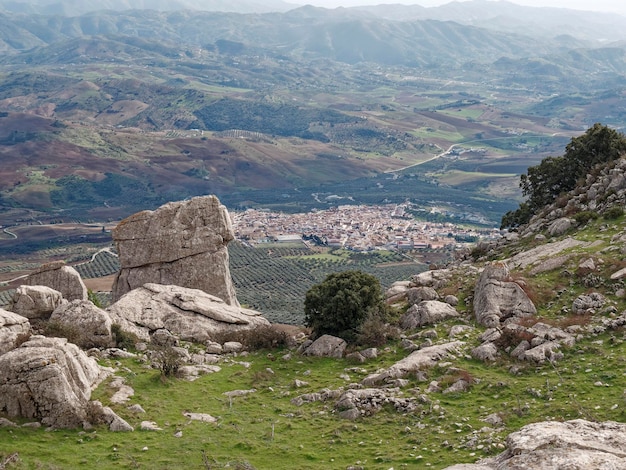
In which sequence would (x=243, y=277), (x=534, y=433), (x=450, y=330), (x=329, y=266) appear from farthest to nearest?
(x=329, y=266)
(x=243, y=277)
(x=450, y=330)
(x=534, y=433)

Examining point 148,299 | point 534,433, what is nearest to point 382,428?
point 534,433

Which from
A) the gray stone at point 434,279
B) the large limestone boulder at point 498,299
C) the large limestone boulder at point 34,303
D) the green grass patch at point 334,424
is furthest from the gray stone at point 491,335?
the large limestone boulder at point 34,303

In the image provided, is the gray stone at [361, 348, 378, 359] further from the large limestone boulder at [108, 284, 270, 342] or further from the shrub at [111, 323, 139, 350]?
the shrub at [111, 323, 139, 350]

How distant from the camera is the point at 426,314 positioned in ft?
113

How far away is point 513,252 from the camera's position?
144 feet

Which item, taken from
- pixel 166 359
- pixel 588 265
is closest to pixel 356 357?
pixel 166 359

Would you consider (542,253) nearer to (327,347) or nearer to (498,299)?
(498,299)

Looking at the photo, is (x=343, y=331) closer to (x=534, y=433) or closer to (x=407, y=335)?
(x=407, y=335)

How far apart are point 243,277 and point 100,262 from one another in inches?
1543

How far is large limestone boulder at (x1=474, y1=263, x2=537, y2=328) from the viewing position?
1265 inches

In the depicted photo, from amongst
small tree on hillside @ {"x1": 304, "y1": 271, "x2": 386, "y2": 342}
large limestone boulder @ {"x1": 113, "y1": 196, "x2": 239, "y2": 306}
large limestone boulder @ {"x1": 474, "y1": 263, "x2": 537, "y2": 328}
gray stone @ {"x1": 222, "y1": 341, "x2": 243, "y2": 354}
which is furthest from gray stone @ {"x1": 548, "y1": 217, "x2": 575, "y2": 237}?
large limestone boulder @ {"x1": 113, "y1": 196, "x2": 239, "y2": 306}

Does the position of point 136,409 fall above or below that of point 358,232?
above

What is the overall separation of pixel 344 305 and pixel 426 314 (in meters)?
4.14

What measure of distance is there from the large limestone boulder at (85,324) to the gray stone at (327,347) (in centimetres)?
981
